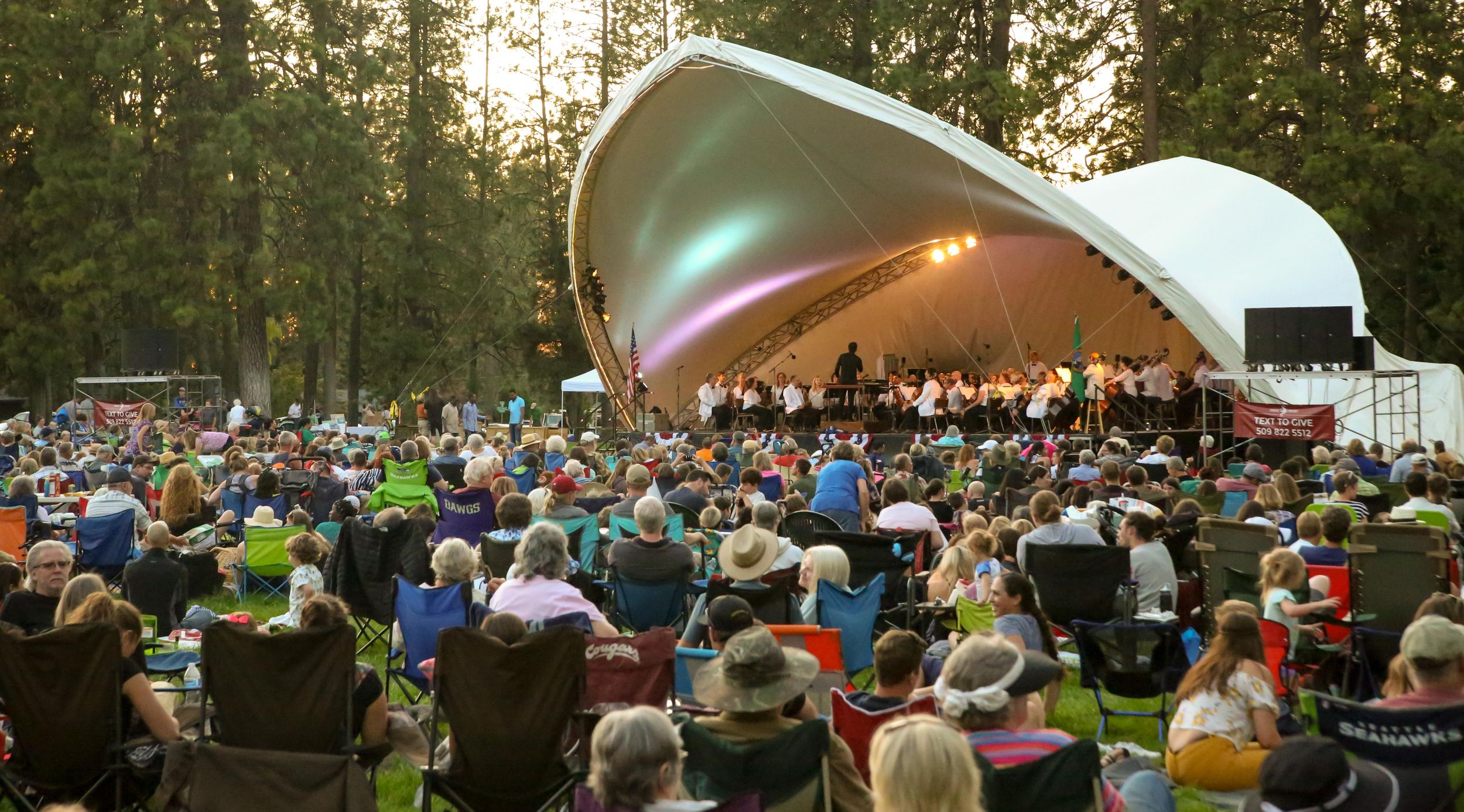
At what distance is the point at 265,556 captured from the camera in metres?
9.48

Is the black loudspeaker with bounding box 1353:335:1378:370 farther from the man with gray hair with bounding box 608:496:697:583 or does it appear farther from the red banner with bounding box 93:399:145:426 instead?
→ the red banner with bounding box 93:399:145:426

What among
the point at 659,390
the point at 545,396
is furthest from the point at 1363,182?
the point at 545,396

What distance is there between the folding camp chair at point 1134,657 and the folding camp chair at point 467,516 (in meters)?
4.74

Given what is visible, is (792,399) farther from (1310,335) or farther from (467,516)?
(467,516)

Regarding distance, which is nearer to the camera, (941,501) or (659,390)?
(941,501)

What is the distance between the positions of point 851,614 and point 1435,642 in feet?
9.26

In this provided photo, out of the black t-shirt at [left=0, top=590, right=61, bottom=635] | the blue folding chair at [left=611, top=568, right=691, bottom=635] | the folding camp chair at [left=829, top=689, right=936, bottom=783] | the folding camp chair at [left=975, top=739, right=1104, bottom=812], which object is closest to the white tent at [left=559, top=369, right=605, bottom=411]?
the blue folding chair at [left=611, top=568, right=691, bottom=635]

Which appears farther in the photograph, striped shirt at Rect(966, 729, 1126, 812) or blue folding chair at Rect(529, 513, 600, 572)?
blue folding chair at Rect(529, 513, 600, 572)

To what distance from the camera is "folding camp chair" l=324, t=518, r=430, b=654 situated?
7.67 meters

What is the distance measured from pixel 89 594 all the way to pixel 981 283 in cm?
2361

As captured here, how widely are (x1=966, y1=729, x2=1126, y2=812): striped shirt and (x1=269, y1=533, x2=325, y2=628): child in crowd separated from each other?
4.31 meters

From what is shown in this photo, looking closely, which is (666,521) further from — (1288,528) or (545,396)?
(545,396)

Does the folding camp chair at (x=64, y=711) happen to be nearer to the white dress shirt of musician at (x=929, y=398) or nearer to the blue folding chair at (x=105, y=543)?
the blue folding chair at (x=105, y=543)

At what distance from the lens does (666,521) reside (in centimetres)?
864
